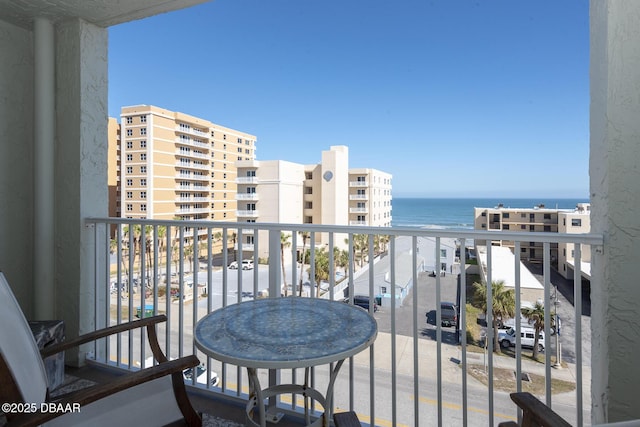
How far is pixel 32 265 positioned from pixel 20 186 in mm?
584

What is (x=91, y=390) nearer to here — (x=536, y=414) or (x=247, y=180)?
(x=536, y=414)

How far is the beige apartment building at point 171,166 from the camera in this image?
93.1 ft

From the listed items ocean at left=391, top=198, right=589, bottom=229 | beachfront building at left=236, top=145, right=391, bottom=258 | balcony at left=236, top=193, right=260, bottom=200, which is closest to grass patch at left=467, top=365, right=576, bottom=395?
beachfront building at left=236, top=145, right=391, bottom=258

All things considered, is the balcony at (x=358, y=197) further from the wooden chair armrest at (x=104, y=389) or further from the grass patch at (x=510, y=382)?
the wooden chair armrest at (x=104, y=389)

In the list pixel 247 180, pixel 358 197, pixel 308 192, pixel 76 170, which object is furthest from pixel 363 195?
pixel 76 170

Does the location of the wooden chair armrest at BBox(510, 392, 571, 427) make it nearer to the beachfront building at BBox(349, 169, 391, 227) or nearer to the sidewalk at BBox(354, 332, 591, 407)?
the sidewalk at BBox(354, 332, 591, 407)

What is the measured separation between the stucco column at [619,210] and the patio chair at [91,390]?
1516 millimetres

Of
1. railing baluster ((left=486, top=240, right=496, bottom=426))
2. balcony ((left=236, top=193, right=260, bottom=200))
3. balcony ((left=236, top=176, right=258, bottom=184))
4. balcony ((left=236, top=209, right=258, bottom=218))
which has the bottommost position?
railing baluster ((left=486, top=240, right=496, bottom=426))

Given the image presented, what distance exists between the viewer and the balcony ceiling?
207cm

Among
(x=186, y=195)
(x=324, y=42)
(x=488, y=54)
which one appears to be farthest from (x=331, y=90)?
(x=186, y=195)

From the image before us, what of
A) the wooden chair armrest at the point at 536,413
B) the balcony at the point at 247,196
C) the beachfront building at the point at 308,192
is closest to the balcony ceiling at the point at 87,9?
the wooden chair armrest at the point at 536,413

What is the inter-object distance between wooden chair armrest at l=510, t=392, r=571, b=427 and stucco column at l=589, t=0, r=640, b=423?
694 mm

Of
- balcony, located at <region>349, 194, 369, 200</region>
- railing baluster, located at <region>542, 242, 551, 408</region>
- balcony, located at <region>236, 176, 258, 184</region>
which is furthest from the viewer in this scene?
balcony, located at <region>349, 194, 369, 200</region>

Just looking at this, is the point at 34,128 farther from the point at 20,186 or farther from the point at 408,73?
the point at 408,73
